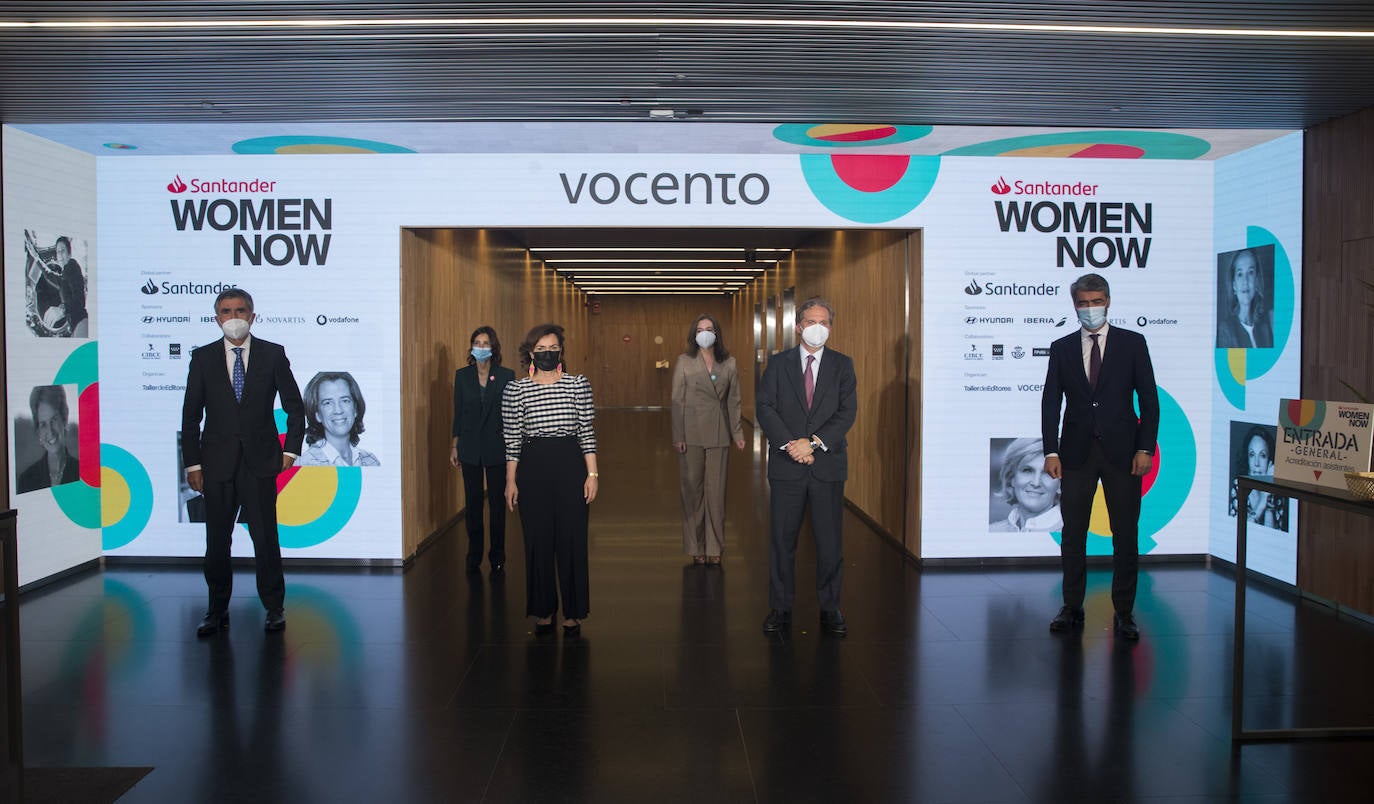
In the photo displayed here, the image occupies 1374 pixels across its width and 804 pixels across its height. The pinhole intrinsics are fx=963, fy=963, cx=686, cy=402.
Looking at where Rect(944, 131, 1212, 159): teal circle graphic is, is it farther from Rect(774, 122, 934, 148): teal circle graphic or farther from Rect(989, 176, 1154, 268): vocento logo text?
Rect(774, 122, 934, 148): teal circle graphic

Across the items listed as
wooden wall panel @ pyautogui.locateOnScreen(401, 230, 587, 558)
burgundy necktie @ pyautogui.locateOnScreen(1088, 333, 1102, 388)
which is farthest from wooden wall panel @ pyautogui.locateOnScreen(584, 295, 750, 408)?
burgundy necktie @ pyautogui.locateOnScreen(1088, 333, 1102, 388)

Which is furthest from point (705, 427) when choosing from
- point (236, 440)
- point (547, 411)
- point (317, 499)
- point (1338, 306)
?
point (1338, 306)

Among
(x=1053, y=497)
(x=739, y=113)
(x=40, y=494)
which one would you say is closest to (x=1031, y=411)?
(x=1053, y=497)

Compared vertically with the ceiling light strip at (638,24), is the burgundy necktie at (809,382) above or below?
below

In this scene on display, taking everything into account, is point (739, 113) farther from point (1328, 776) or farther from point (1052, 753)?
point (1328, 776)

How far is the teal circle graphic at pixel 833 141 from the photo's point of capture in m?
6.04

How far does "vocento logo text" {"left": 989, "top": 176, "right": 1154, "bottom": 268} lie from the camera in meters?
6.93

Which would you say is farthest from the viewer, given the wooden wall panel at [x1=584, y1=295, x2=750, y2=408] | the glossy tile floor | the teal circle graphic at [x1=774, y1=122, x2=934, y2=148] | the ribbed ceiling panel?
the wooden wall panel at [x1=584, y1=295, x2=750, y2=408]

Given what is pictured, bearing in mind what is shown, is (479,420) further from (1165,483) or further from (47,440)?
(1165,483)

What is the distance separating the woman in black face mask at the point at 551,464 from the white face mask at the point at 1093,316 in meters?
2.70

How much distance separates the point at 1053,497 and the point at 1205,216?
91.7 inches

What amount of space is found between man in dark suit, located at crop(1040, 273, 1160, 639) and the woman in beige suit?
223cm

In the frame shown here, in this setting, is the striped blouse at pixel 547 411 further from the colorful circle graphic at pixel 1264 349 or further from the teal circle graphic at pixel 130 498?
the colorful circle graphic at pixel 1264 349

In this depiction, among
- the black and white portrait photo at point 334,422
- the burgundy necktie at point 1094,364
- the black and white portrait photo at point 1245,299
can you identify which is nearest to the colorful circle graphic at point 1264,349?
the black and white portrait photo at point 1245,299
